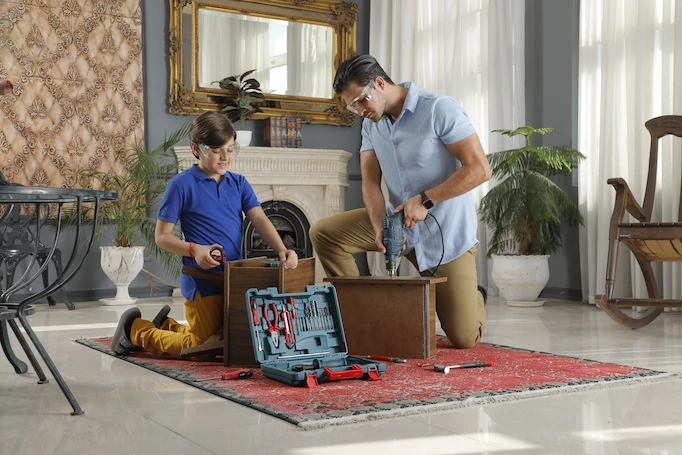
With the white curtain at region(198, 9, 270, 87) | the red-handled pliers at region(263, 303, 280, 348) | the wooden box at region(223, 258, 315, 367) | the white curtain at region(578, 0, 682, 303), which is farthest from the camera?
the white curtain at region(198, 9, 270, 87)

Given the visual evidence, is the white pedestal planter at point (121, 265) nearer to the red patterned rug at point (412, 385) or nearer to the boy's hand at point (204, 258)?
the red patterned rug at point (412, 385)

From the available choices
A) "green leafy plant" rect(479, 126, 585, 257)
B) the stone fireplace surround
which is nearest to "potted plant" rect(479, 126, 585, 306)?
"green leafy plant" rect(479, 126, 585, 257)

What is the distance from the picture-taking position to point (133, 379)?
2496 millimetres

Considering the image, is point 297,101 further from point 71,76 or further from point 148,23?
point 71,76

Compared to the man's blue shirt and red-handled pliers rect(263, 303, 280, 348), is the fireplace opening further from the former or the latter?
red-handled pliers rect(263, 303, 280, 348)

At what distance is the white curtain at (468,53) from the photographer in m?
5.52

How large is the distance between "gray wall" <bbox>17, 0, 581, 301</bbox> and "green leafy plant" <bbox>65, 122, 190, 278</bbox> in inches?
11.9

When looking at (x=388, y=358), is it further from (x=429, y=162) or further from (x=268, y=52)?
(x=268, y=52)

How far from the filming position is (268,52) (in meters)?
6.63

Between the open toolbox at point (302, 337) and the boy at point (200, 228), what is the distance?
0.19m

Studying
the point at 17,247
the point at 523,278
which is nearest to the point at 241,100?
the point at 17,247

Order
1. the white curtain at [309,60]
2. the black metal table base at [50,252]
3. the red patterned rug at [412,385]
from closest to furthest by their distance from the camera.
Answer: the black metal table base at [50,252] < the red patterned rug at [412,385] < the white curtain at [309,60]

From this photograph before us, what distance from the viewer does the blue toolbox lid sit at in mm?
2527

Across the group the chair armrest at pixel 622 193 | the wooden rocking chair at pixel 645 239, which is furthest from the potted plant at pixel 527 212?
the chair armrest at pixel 622 193
